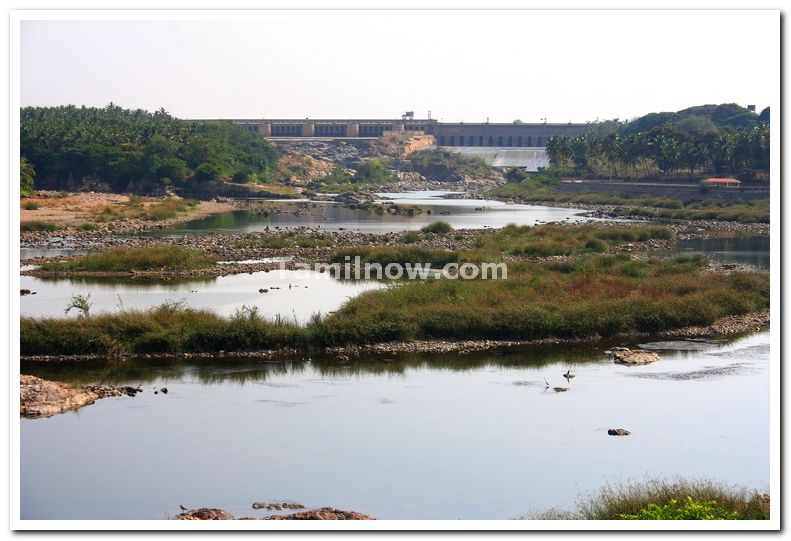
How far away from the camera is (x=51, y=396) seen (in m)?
15.2

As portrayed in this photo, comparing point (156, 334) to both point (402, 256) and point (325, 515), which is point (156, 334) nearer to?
point (325, 515)

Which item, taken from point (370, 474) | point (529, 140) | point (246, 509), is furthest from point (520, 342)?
point (529, 140)

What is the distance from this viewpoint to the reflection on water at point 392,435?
12047mm

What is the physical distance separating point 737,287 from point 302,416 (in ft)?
42.8

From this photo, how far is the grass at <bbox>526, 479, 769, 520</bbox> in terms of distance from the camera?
9727 mm

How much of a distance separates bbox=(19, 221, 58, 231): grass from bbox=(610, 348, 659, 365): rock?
85.8 ft

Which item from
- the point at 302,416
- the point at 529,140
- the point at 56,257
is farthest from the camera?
the point at 529,140

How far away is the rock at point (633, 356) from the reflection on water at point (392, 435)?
28 cm

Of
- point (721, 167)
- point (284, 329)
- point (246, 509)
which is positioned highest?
point (721, 167)

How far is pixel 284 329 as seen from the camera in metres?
18.7

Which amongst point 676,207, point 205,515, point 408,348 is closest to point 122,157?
point 676,207

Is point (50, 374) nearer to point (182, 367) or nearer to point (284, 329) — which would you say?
point (182, 367)

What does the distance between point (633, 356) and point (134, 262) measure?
50.9 feet

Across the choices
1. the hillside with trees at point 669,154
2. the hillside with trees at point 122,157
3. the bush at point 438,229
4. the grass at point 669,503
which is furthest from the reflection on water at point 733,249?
the hillside with trees at point 122,157
